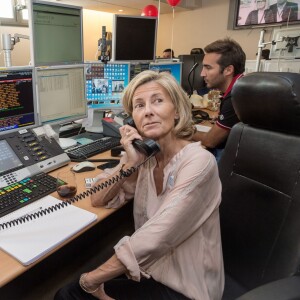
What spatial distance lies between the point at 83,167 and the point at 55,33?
0.82 metres

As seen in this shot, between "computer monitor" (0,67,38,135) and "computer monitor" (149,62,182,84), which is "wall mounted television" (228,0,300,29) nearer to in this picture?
"computer monitor" (149,62,182,84)

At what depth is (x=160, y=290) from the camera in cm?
101

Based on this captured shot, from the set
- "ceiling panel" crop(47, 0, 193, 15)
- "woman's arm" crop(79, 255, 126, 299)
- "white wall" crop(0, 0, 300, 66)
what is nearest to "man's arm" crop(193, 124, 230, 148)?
"woman's arm" crop(79, 255, 126, 299)

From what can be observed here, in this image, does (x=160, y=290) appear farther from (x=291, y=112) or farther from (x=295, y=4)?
(x=295, y=4)

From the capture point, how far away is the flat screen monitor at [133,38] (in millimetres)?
2078

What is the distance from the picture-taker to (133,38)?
2191 millimetres

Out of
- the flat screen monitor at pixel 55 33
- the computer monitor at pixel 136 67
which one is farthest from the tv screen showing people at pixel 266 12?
the flat screen monitor at pixel 55 33

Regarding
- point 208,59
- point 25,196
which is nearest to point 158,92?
point 25,196

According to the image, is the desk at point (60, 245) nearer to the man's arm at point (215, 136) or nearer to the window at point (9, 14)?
the man's arm at point (215, 136)

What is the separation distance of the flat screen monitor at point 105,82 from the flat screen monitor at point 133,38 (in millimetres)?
86

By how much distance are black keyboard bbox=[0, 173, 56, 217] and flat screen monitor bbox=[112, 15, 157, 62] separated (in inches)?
45.8

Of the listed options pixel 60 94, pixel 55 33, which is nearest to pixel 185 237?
pixel 60 94

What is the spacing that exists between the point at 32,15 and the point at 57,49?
22cm

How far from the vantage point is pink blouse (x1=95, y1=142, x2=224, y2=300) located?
0.90 m
